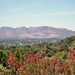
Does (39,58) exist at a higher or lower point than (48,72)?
higher

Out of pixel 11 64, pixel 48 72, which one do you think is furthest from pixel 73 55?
pixel 11 64

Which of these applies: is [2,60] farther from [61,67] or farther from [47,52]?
[47,52]

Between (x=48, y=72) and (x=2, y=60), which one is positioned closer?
(x=48, y=72)

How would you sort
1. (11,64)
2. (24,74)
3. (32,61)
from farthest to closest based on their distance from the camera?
1. (11,64)
2. (32,61)
3. (24,74)

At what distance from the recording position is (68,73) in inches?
→ 197

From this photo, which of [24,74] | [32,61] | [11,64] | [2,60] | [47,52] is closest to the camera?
[24,74]

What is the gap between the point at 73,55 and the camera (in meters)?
4.95

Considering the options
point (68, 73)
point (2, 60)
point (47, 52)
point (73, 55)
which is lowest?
point (47, 52)

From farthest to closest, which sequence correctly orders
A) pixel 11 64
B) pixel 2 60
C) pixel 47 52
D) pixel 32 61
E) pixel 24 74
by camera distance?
pixel 47 52, pixel 2 60, pixel 11 64, pixel 32 61, pixel 24 74

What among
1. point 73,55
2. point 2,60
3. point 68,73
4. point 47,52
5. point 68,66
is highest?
point 73,55

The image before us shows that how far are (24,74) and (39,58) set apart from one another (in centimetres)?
101

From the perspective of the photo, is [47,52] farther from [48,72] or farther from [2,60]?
[48,72]

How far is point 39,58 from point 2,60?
9.61 metres

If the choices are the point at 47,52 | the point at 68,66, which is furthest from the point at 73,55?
the point at 47,52
